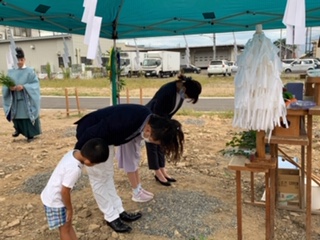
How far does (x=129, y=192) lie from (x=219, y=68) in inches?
692

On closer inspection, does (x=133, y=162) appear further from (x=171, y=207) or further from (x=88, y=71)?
(x=88, y=71)

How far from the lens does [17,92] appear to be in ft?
16.1

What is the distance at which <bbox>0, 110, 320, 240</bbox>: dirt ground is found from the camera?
2.36m

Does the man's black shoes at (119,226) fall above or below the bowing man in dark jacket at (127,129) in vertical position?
below

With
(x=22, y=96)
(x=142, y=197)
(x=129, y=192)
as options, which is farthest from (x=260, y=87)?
(x=22, y=96)

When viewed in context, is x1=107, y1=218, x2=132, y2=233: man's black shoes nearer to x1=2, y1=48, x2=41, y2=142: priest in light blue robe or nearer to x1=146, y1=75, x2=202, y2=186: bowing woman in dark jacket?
x1=146, y1=75, x2=202, y2=186: bowing woman in dark jacket

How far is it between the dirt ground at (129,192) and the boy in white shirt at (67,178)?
0.51 m

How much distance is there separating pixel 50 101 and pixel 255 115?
35.2 feet

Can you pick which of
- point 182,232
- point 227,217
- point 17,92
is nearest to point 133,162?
point 182,232

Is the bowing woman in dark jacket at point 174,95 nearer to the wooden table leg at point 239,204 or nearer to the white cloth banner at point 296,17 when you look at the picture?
the wooden table leg at point 239,204

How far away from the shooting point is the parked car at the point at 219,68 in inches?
766

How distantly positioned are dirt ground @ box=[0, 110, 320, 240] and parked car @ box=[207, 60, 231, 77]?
1473 centimetres

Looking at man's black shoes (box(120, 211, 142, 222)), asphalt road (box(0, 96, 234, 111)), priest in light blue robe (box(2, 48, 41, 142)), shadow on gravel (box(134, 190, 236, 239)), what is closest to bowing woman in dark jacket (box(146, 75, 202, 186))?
shadow on gravel (box(134, 190, 236, 239))

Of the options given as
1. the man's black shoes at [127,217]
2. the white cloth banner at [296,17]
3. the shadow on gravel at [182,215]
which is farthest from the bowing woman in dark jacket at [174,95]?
the white cloth banner at [296,17]
